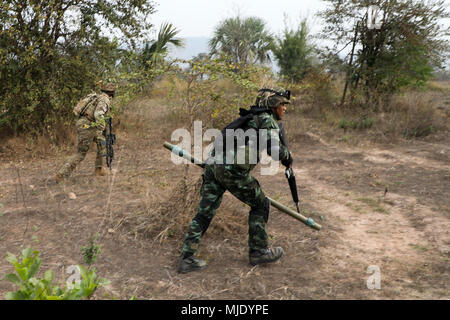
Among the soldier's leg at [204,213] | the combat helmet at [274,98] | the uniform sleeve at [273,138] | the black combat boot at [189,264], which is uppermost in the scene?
the combat helmet at [274,98]

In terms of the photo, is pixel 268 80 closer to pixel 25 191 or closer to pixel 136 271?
pixel 136 271

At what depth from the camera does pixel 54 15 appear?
275 inches

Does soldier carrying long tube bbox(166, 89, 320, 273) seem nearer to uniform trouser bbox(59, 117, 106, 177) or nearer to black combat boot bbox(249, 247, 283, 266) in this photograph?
black combat boot bbox(249, 247, 283, 266)

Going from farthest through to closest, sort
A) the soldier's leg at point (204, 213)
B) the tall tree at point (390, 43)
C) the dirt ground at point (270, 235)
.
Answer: the tall tree at point (390, 43)
the soldier's leg at point (204, 213)
the dirt ground at point (270, 235)

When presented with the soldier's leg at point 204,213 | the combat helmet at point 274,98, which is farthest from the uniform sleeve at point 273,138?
the soldier's leg at point 204,213

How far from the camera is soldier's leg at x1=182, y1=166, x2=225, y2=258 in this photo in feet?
10.3

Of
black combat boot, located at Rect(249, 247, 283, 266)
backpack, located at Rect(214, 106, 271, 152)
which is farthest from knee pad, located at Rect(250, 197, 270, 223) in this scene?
backpack, located at Rect(214, 106, 271, 152)

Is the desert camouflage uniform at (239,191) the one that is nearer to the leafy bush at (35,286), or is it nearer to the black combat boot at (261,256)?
the black combat boot at (261,256)

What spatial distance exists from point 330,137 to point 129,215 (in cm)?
621

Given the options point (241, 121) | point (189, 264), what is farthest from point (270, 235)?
point (241, 121)

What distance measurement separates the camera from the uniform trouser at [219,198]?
307 centimetres

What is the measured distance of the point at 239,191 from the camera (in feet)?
10.2

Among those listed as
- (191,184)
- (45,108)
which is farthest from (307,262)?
(45,108)

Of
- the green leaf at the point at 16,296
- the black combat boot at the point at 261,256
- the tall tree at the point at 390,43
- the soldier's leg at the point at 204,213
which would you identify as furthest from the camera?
the tall tree at the point at 390,43
